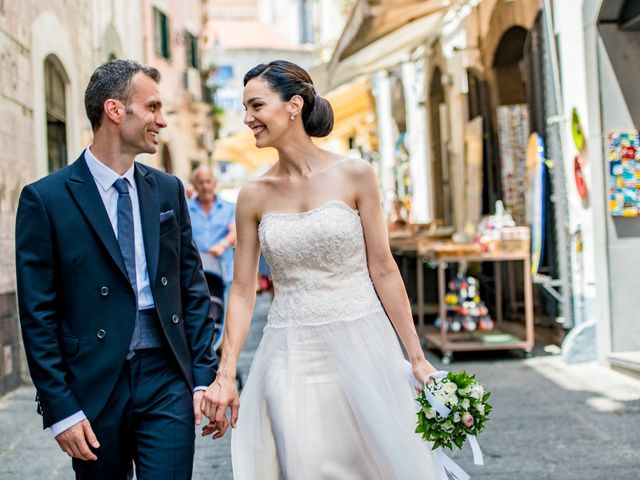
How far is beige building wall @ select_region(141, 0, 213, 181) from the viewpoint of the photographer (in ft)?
68.0

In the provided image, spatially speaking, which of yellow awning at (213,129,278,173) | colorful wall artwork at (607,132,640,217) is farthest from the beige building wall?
colorful wall artwork at (607,132,640,217)

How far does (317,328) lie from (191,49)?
22.8 meters

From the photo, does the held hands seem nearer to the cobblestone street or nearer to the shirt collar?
the shirt collar

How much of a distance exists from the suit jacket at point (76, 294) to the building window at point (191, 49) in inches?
881

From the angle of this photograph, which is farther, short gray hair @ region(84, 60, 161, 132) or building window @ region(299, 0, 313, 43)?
building window @ region(299, 0, 313, 43)

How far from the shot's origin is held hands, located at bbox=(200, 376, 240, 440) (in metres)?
3.17

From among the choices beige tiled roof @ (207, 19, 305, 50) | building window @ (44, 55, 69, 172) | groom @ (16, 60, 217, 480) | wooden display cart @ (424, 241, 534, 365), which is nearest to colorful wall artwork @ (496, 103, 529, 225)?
wooden display cart @ (424, 241, 534, 365)

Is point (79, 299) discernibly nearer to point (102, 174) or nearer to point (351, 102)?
point (102, 174)

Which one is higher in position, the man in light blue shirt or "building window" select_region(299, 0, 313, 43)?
"building window" select_region(299, 0, 313, 43)

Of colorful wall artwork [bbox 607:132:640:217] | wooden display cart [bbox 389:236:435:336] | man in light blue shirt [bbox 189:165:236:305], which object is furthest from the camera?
wooden display cart [bbox 389:236:435:336]

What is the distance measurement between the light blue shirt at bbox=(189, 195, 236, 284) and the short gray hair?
483cm

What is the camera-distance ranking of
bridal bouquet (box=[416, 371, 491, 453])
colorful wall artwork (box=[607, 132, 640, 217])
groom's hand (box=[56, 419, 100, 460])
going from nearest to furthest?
1. groom's hand (box=[56, 419, 100, 460])
2. bridal bouquet (box=[416, 371, 491, 453])
3. colorful wall artwork (box=[607, 132, 640, 217])

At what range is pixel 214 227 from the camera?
8.22m

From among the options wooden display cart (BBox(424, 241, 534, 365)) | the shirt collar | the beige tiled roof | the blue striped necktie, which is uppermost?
the beige tiled roof
